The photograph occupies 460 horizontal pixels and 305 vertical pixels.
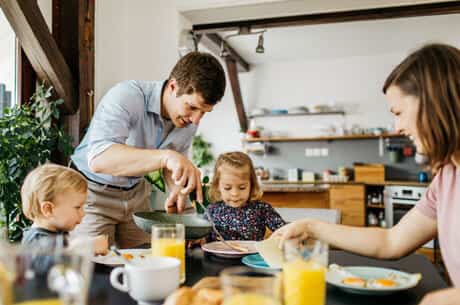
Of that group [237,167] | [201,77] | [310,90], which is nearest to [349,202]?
[310,90]

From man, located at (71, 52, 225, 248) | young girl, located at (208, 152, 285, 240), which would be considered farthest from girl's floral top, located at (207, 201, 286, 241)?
man, located at (71, 52, 225, 248)

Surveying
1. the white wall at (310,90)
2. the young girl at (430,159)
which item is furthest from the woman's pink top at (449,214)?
the white wall at (310,90)

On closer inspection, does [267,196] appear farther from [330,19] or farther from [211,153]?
[330,19]

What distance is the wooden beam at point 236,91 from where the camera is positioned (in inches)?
252

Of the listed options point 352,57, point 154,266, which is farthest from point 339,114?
point 154,266

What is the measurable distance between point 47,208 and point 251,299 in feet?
3.26

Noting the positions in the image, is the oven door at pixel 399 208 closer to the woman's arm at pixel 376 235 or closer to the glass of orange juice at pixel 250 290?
the woman's arm at pixel 376 235

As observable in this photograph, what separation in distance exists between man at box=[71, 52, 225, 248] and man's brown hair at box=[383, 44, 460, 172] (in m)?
0.68

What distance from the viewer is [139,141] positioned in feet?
6.43

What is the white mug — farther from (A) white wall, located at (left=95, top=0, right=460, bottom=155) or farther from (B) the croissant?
(A) white wall, located at (left=95, top=0, right=460, bottom=155)

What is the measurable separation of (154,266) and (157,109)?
3.63 ft

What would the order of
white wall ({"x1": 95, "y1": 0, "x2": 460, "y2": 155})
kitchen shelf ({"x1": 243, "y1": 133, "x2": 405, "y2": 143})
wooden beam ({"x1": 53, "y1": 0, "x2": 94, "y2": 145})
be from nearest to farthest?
wooden beam ({"x1": 53, "y1": 0, "x2": 94, "y2": 145})
kitchen shelf ({"x1": 243, "y1": 133, "x2": 405, "y2": 143})
white wall ({"x1": 95, "y1": 0, "x2": 460, "y2": 155})

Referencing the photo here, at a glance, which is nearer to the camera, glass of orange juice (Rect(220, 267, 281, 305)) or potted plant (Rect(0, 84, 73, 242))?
glass of orange juice (Rect(220, 267, 281, 305))

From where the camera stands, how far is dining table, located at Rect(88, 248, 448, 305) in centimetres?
94
